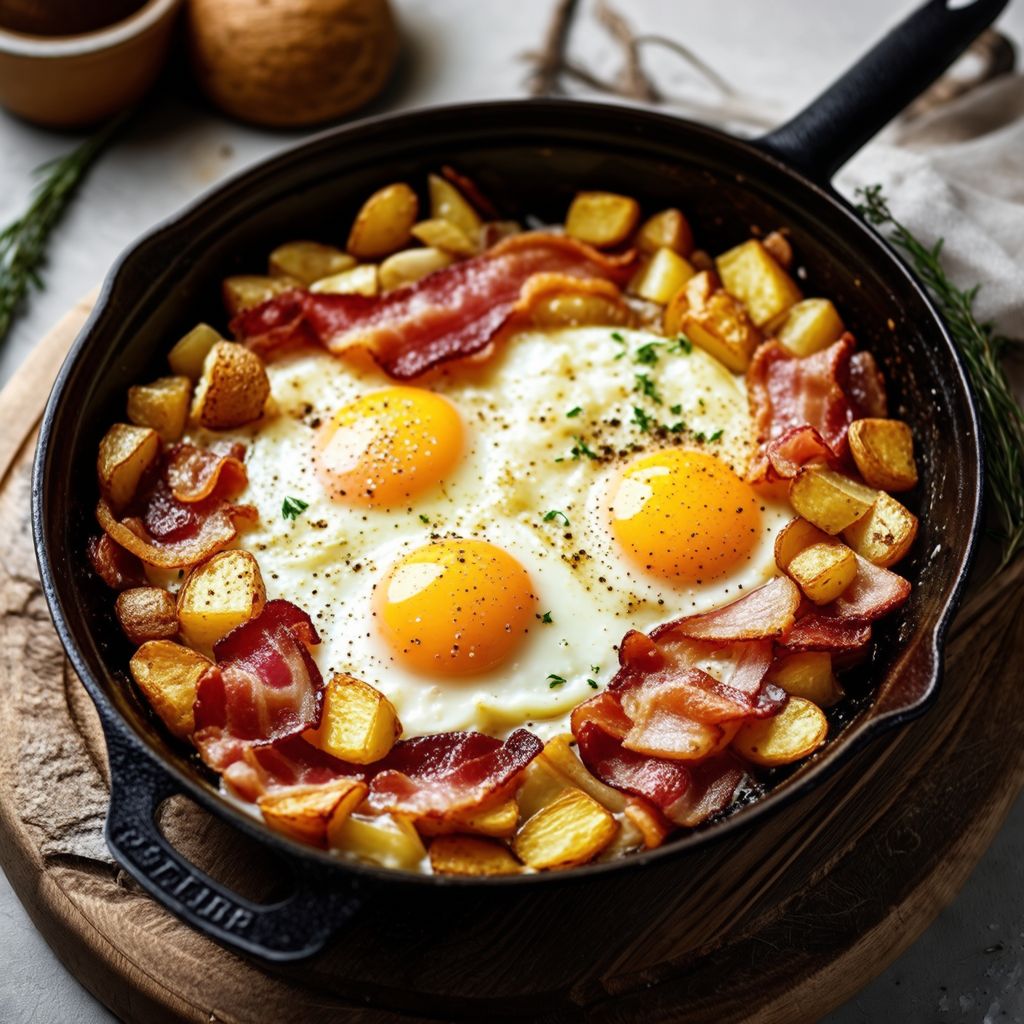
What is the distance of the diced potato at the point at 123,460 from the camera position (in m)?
2.94

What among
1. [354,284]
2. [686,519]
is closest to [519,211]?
[354,284]

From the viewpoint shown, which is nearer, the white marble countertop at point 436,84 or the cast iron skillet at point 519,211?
the cast iron skillet at point 519,211

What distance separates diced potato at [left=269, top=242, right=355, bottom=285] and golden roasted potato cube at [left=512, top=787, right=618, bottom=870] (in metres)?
1.67

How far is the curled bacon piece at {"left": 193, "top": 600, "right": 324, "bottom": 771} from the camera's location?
2.62m

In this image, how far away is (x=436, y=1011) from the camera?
2543 mm

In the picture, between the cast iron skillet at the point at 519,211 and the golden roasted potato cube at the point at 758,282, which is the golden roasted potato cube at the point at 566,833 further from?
the golden roasted potato cube at the point at 758,282

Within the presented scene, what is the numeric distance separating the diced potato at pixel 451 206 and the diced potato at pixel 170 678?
A: 149 cm

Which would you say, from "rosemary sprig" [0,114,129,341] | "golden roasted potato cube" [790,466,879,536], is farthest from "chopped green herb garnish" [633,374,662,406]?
"rosemary sprig" [0,114,129,341]

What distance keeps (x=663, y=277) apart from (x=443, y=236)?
63cm

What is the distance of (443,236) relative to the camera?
3465 millimetres

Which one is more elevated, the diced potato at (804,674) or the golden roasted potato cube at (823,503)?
the golden roasted potato cube at (823,503)

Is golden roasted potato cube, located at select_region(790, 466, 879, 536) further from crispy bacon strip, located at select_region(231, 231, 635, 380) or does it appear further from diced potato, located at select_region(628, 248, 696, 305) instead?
crispy bacon strip, located at select_region(231, 231, 635, 380)

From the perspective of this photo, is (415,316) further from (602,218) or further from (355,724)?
(355,724)

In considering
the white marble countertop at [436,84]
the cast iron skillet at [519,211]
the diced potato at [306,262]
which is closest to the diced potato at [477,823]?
the cast iron skillet at [519,211]
